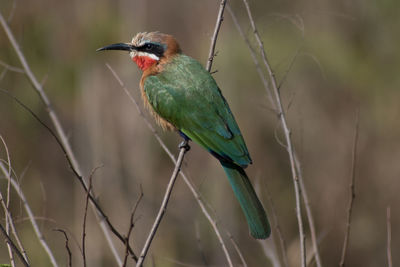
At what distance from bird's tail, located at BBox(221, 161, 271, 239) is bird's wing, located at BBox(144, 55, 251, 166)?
97mm

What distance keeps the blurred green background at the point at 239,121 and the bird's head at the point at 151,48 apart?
4.54 ft

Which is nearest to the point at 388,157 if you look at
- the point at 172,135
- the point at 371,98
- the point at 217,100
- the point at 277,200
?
the point at 371,98

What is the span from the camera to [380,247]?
536 centimetres

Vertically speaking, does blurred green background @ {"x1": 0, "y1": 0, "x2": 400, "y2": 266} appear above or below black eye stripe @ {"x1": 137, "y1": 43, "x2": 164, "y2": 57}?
below

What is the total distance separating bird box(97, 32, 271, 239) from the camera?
3035 mm

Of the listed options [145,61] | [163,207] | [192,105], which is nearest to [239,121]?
[145,61]

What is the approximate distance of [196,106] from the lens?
10.6 feet

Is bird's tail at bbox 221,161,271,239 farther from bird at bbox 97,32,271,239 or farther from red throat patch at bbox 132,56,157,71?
red throat patch at bbox 132,56,157,71

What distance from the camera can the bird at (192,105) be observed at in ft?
9.96

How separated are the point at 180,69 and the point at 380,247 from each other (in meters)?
2.98

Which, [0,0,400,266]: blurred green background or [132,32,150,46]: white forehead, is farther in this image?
[0,0,400,266]: blurred green background

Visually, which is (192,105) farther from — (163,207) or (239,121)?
(239,121)

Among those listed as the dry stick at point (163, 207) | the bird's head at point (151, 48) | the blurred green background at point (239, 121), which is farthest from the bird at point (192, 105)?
the blurred green background at point (239, 121)

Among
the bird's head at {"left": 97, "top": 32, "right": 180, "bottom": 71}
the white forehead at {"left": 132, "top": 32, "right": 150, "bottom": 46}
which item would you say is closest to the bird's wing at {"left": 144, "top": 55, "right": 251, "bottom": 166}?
the bird's head at {"left": 97, "top": 32, "right": 180, "bottom": 71}
